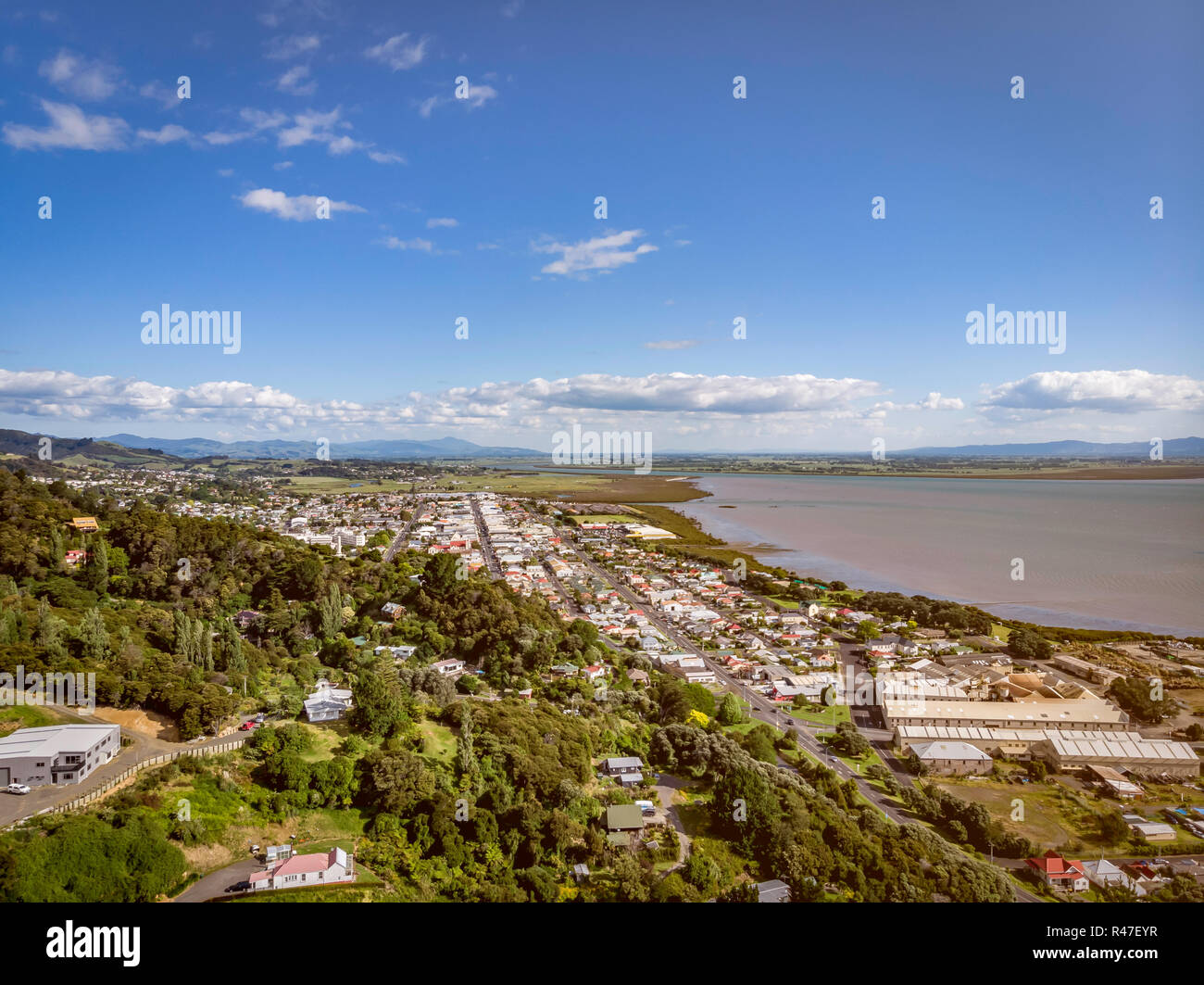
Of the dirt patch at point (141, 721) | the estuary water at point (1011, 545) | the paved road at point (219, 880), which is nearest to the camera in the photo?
the paved road at point (219, 880)

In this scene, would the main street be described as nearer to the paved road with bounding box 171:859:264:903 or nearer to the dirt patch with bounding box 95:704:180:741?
the paved road with bounding box 171:859:264:903

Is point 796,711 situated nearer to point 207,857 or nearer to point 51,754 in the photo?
point 207,857

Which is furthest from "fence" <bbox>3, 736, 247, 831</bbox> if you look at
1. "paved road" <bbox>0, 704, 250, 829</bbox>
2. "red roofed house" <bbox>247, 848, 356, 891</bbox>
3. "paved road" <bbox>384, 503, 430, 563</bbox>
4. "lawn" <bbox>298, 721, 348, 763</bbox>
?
"paved road" <bbox>384, 503, 430, 563</bbox>

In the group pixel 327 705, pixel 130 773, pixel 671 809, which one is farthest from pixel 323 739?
pixel 671 809

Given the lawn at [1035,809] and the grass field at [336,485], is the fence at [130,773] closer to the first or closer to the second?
the lawn at [1035,809]

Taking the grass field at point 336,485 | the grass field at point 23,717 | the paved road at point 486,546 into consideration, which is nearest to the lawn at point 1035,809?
the grass field at point 23,717
